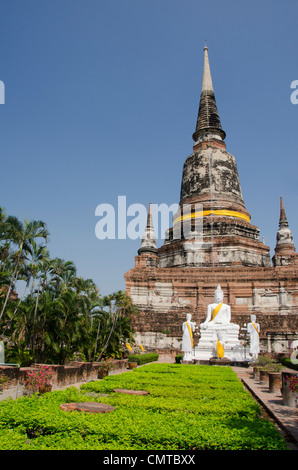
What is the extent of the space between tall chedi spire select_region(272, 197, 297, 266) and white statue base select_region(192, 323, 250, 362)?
1254 centimetres

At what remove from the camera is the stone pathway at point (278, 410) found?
7.35 m

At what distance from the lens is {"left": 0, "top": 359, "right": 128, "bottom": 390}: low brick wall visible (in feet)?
36.1

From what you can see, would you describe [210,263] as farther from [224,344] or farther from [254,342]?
[254,342]

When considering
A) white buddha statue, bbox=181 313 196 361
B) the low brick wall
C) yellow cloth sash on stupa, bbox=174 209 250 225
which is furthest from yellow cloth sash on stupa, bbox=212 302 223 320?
yellow cloth sash on stupa, bbox=174 209 250 225

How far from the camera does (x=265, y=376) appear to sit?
15.2 m

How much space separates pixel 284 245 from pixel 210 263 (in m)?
7.19

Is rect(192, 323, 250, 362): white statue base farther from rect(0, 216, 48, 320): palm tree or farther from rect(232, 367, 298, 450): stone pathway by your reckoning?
rect(0, 216, 48, 320): palm tree

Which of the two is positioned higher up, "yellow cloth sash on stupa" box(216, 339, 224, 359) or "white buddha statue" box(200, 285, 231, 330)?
"white buddha statue" box(200, 285, 231, 330)

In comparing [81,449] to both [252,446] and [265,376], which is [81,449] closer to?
[252,446]

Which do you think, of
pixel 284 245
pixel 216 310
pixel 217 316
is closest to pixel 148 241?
pixel 284 245

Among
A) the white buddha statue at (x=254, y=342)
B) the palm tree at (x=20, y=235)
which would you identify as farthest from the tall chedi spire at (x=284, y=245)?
the palm tree at (x=20, y=235)

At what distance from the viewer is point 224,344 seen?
75.5ft
